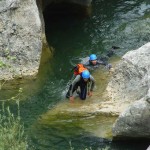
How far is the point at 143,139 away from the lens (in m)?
12.4

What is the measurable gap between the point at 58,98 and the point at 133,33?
21.3 feet

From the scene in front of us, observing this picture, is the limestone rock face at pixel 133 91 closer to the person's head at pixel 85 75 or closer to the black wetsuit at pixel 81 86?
the black wetsuit at pixel 81 86

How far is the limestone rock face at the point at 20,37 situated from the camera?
16969 millimetres

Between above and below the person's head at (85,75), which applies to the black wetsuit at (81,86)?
below

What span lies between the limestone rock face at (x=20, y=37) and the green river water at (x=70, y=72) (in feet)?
A: 2.52

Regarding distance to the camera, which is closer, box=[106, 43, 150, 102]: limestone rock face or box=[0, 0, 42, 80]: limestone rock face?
box=[106, 43, 150, 102]: limestone rock face

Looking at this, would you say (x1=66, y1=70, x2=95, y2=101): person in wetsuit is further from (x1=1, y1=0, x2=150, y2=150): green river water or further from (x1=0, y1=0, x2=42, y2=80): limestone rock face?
(x1=0, y1=0, x2=42, y2=80): limestone rock face

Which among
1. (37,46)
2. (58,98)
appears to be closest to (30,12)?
(37,46)

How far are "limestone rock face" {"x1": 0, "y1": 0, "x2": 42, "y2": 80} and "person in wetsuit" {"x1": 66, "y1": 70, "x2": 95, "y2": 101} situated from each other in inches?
101

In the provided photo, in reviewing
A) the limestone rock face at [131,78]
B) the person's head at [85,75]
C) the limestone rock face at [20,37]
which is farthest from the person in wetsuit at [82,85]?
the limestone rock face at [20,37]

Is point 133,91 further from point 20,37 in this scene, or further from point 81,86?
point 20,37

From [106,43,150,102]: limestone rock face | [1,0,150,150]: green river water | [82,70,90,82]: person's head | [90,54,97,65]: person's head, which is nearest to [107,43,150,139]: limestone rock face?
[106,43,150,102]: limestone rock face

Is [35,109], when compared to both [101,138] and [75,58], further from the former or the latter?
[75,58]

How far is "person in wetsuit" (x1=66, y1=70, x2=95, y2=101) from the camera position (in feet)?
48.6
